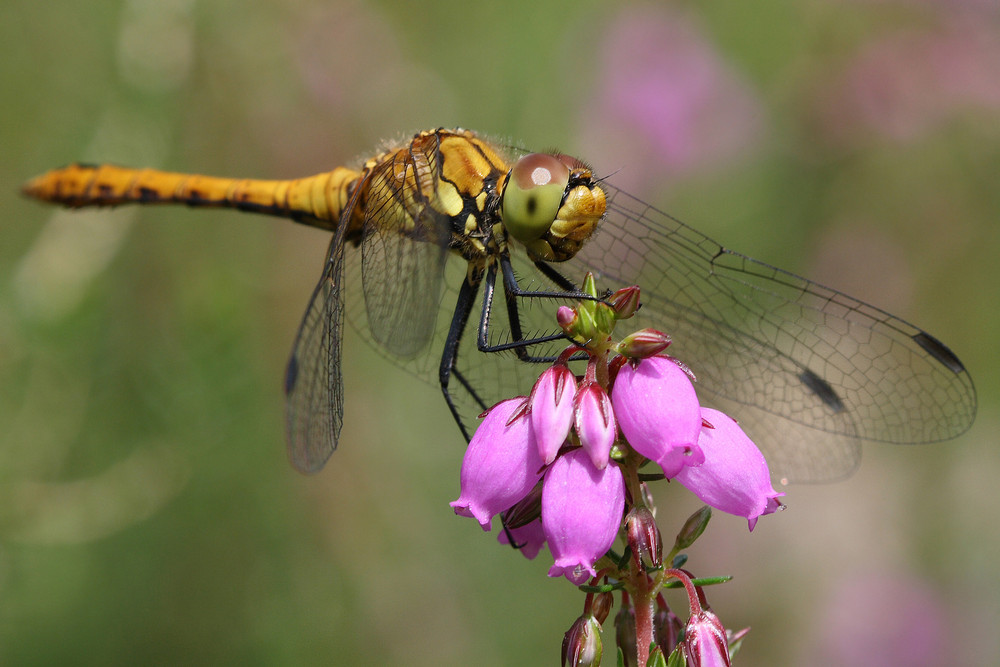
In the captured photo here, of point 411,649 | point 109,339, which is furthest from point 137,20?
point 411,649

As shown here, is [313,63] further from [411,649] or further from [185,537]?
[411,649]

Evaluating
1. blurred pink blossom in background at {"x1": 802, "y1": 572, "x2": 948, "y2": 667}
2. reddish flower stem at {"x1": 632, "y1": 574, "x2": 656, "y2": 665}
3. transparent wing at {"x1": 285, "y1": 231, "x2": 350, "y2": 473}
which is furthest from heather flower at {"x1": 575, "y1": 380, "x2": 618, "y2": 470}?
blurred pink blossom in background at {"x1": 802, "y1": 572, "x2": 948, "y2": 667}

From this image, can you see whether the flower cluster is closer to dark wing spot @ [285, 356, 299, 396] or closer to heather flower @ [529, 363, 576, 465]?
heather flower @ [529, 363, 576, 465]

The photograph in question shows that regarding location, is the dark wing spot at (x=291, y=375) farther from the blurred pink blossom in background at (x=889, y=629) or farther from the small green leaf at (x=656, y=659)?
the blurred pink blossom in background at (x=889, y=629)

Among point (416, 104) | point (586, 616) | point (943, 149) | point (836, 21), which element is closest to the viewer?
point (586, 616)

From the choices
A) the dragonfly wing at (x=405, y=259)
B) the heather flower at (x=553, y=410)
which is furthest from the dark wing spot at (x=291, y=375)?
the heather flower at (x=553, y=410)

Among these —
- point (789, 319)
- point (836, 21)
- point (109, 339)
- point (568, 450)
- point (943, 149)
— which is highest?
point (836, 21)

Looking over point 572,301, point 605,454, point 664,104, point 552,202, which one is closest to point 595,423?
point 605,454
